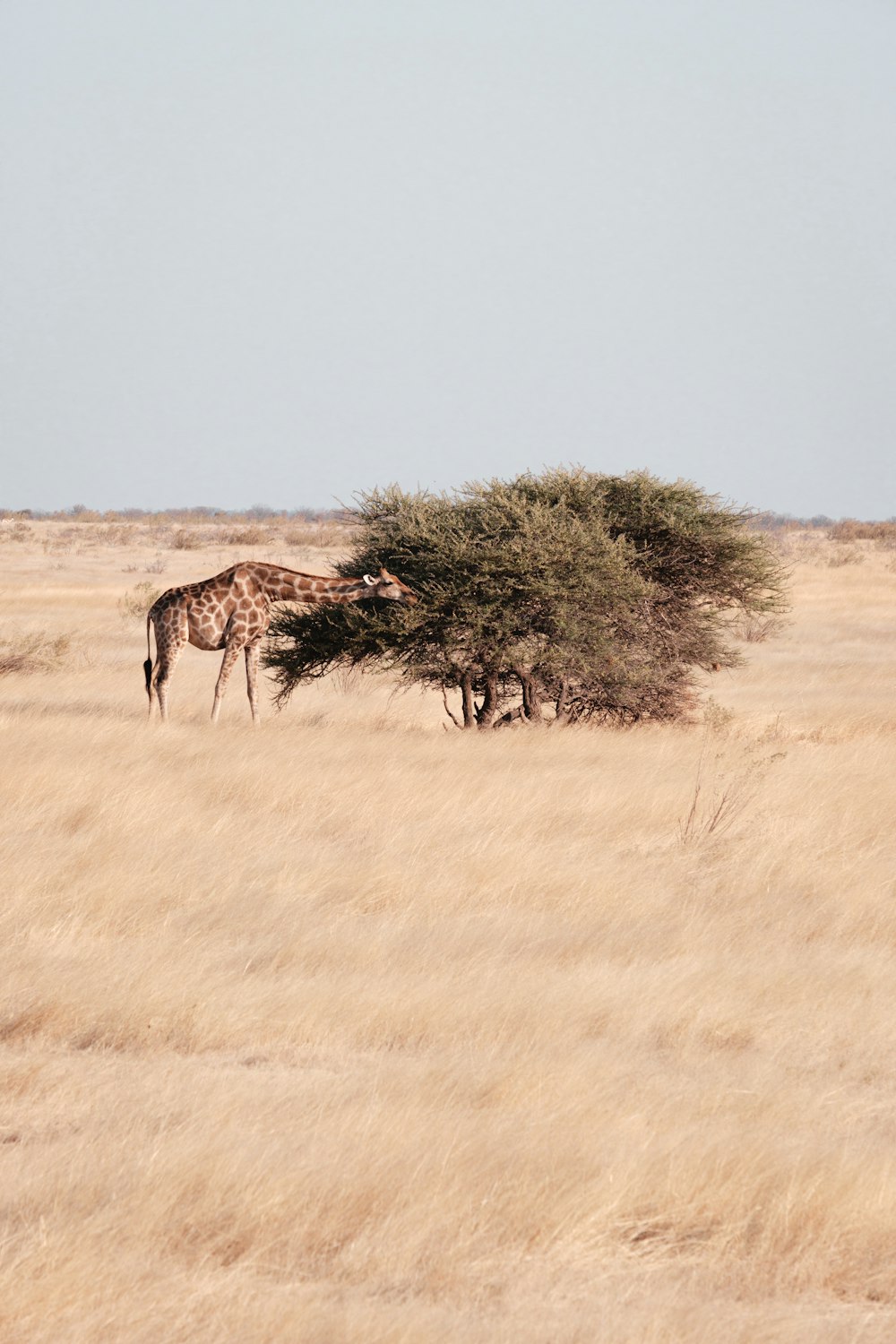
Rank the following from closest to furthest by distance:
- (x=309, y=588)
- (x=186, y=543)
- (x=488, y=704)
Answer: (x=309, y=588), (x=488, y=704), (x=186, y=543)

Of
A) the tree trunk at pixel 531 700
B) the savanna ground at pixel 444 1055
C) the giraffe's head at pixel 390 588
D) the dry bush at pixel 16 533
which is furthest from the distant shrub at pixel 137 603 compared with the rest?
the dry bush at pixel 16 533

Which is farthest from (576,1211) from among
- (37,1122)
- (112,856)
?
(112,856)

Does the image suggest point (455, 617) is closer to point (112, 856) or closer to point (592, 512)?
point (592, 512)

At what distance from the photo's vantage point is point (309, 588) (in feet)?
51.3

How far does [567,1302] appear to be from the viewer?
3.71 m

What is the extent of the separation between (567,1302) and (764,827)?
6538mm

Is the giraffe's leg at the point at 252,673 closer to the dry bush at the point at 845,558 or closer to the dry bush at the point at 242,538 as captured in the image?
the dry bush at the point at 845,558

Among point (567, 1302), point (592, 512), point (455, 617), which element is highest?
point (592, 512)

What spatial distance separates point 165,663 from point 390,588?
10.2ft

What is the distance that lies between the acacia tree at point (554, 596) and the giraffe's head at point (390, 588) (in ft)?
0.55

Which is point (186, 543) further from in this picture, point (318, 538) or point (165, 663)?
point (165, 663)

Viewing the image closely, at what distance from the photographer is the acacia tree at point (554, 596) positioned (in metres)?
15.0

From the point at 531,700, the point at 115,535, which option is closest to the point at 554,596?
the point at 531,700

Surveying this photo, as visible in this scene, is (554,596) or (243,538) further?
(243,538)
